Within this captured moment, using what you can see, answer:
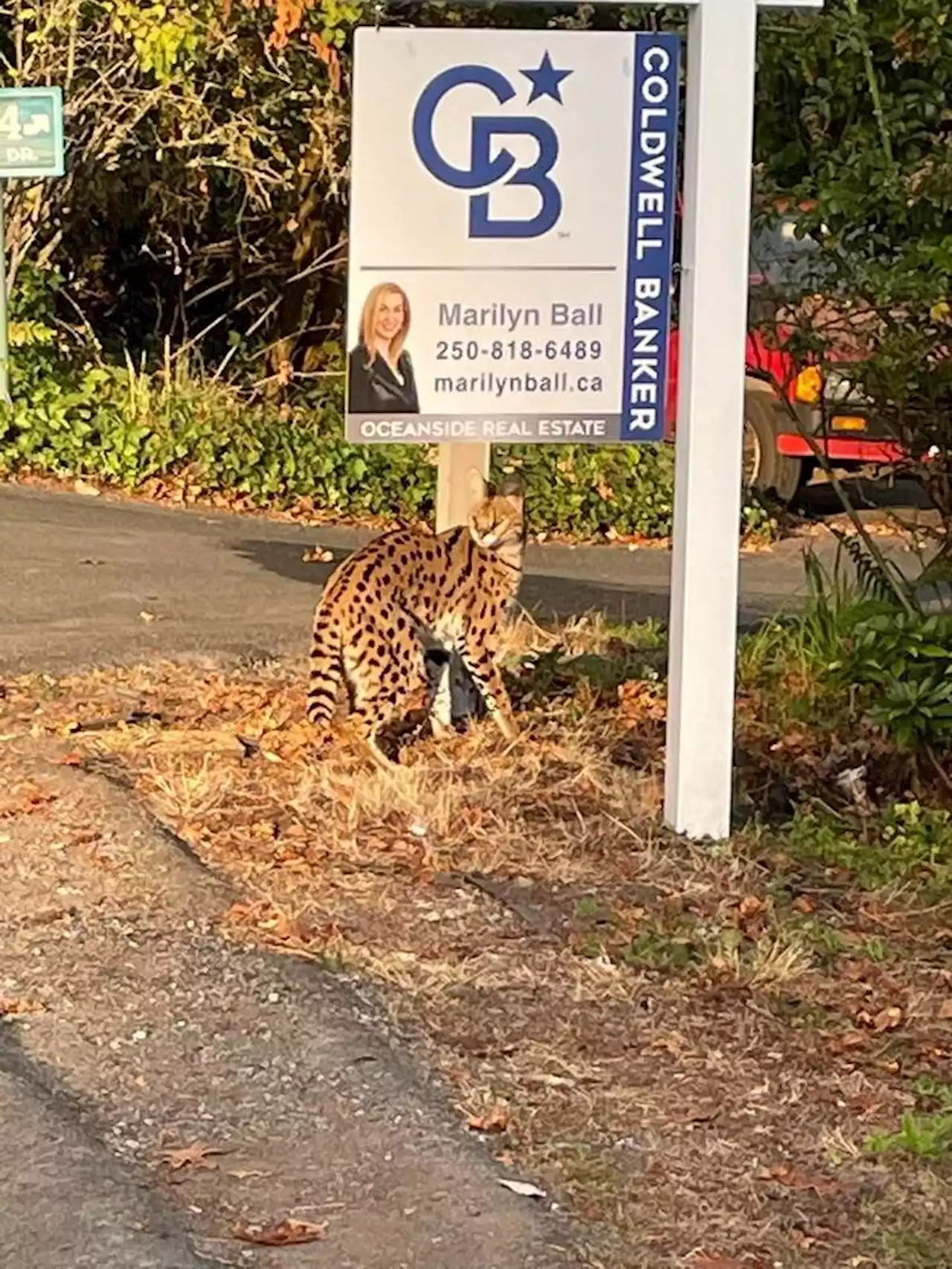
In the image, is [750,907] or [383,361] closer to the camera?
[750,907]

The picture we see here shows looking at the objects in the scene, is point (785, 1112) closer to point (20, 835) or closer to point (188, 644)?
point (20, 835)

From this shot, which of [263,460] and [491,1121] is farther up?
[263,460]

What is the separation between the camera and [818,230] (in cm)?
681

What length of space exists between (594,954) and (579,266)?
2.26 metres

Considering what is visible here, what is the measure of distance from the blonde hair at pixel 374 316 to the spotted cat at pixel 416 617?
2.97 feet

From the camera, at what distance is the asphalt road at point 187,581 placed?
953 cm

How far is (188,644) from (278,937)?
4.16 m

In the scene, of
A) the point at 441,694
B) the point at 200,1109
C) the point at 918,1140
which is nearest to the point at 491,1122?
the point at 200,1109

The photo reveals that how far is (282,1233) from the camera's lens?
151 inches

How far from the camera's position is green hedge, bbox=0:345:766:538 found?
14.8 metres

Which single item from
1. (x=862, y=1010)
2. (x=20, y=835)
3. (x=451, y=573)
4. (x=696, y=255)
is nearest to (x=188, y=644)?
(x=451, y=573)

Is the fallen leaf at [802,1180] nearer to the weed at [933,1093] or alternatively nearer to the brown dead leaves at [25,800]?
the weed at [933,1093]

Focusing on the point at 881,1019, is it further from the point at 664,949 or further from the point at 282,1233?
the point at 282,1233

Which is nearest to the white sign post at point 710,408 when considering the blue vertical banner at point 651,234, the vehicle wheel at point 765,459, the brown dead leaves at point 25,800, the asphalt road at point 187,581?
the blue vertical banner at point 651,234
